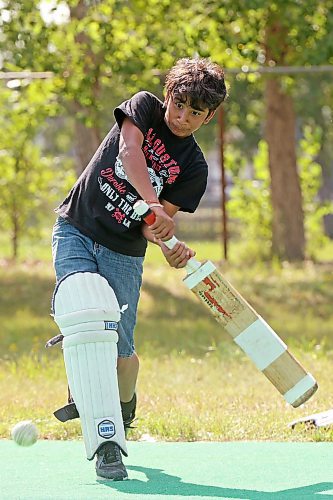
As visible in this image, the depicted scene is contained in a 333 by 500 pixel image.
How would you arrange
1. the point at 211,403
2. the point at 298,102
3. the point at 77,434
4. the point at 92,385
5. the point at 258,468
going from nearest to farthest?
the point at 92,385 < the point at 258,468 < the point at 77,434 < the point at 211,403 < the point at 298,102

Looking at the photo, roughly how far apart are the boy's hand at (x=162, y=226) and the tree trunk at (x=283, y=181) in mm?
12298

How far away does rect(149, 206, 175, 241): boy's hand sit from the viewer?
5082 mm

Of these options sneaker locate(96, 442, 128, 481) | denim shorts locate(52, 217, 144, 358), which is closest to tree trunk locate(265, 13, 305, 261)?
denim shorts locate(52, 217, 144, 358)

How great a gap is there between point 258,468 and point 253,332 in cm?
63

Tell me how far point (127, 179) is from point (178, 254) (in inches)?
15.4

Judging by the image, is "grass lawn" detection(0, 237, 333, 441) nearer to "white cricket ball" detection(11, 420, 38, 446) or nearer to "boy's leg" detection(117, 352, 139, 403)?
"boy's leg" detection(117, 352, 139, 403)

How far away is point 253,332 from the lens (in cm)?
521

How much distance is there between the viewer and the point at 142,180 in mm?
5137

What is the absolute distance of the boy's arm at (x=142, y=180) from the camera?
5098 millimetres

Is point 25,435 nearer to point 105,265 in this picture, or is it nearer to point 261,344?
point 105,265

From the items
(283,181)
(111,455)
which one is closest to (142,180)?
(111,455)

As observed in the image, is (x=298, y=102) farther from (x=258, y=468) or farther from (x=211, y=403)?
(x=258, y=468)

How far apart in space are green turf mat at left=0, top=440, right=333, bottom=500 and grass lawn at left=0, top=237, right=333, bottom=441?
41 cm

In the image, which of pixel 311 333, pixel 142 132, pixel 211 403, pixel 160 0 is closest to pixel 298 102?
pixel 160 0
